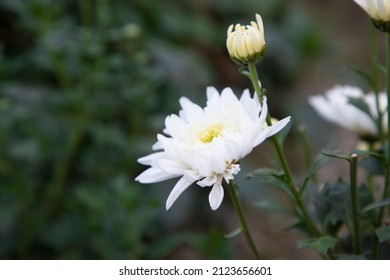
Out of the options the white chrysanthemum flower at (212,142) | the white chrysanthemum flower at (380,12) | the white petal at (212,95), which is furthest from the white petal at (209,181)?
the white chrysanthemum flower at (380,12)

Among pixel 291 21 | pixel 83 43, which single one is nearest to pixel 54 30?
pixel 83 43

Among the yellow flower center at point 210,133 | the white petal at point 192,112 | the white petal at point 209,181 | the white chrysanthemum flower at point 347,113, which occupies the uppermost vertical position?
the white chrysanthemum flower at point 347,113

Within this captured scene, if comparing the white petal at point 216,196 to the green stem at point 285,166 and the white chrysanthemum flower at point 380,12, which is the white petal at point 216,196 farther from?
Result: the white chrysanthemum flower at point 380,12

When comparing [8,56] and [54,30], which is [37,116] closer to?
[54,30]

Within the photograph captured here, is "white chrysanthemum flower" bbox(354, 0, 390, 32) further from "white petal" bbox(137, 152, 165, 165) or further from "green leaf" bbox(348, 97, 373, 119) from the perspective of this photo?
"white petal" bbox(137, 152, 165, 165)

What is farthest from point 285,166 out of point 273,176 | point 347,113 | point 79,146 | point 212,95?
point 79,146

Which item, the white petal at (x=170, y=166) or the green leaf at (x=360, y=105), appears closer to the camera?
the white petal at (x=170, y=166)

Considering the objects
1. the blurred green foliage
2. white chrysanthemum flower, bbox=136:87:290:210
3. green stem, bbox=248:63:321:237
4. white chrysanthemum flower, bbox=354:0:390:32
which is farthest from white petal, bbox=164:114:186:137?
the blurred green foliage
